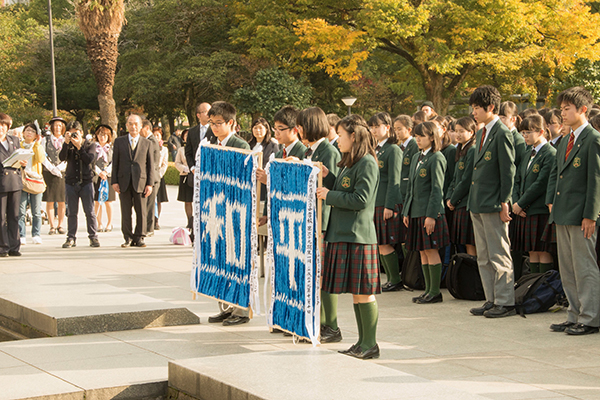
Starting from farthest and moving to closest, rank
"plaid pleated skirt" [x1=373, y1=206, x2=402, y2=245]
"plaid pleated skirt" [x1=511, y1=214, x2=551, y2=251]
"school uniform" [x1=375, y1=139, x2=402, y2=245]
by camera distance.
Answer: "plaid pleated skirt" [x1=373, y1=206, x2=402, y2=245] → "school uniform" [x1=375, y1=139, x2=402, y2=245] → "plaid pleated skirt" [x1=511, y1=214, x2=551, y2=251]

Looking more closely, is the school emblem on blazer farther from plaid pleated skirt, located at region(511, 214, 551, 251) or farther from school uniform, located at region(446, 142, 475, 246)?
plaid pleated skirt, located at region(511, 214, 551, 251)

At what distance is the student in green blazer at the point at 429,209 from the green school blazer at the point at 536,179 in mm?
915

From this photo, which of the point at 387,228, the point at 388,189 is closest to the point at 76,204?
the point at 387,228

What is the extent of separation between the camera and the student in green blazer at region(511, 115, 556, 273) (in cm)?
757

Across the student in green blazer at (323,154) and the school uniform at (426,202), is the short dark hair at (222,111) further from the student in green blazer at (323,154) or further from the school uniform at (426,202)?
the school uniform at (426,202)

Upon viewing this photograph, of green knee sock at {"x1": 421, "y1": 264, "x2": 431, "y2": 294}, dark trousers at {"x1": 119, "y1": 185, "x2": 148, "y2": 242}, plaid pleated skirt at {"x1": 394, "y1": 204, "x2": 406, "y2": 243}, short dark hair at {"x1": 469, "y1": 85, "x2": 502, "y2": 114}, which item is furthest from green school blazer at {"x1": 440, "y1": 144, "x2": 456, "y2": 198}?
dark trousers at {"x1": 119, "y1": 185, "x2": 148, "y2": 242}

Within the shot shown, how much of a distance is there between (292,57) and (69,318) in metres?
27.6

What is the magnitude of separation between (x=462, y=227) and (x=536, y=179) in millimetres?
1001

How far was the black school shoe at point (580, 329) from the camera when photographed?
20.1ft

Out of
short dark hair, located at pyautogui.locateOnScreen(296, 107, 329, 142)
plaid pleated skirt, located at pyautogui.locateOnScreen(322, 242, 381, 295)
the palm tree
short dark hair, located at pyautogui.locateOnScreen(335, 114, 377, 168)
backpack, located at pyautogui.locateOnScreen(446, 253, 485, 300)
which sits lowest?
backpack, located at pyautogui.locateOnScreen(446, 253, 485, 300)

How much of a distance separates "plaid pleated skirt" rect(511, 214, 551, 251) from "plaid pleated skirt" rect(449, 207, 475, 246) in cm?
54

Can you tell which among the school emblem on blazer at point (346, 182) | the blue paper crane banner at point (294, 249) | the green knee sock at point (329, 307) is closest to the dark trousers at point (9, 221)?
the blue paper crane banner at point (294, 249)

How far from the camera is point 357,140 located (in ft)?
17.2

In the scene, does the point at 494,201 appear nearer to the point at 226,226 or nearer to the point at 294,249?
the point at 294,249
